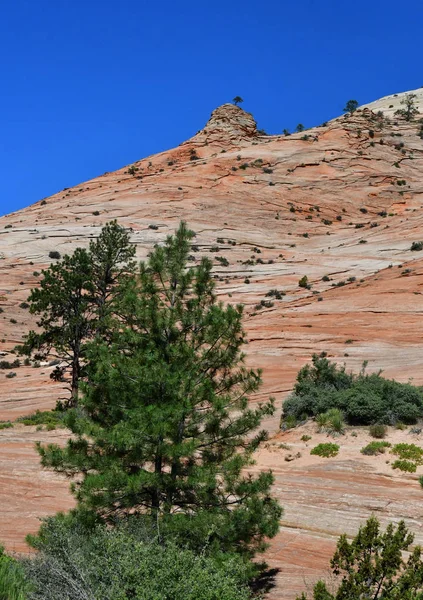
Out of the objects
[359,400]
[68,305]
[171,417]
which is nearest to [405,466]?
[359,400]

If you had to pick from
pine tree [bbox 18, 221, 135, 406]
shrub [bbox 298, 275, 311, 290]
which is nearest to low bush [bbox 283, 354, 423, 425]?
pine tree [bbox 18, 221, 135, 406]

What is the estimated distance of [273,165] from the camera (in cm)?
6372

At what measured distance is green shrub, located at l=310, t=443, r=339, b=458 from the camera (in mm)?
12789

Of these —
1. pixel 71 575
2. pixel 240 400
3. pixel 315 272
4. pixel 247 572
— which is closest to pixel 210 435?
pixel 240 400

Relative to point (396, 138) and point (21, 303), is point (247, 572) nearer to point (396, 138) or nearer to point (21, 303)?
point (21, 303)

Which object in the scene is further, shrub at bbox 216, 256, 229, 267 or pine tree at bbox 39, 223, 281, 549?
shrub at bbox 216, 256, 229, 267

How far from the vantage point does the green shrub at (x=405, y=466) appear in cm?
1151

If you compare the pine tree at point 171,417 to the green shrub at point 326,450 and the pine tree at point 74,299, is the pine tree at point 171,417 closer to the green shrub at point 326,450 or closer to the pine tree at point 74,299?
A: the green shrub at point 326,450

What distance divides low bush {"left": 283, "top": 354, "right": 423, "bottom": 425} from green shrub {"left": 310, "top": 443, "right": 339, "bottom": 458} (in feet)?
5.57

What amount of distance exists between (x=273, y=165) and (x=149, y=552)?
6065 centimetres

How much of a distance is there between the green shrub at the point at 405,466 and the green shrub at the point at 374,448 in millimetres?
699

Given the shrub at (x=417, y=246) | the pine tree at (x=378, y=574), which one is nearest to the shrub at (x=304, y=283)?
the shrub at (x=417, y=246)

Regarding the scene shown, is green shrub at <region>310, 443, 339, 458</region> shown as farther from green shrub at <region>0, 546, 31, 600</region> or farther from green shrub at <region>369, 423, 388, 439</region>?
green shrub at <region>0, 546, 31, 600</region>

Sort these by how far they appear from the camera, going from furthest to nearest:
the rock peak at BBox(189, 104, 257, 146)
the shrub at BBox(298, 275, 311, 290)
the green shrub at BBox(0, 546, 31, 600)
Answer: the rock peak at BBox(189, 104, 257, 146) → the shrub at BBox(298, 275, 311, 290) → the green shrub at BBox(0, 546, 31, 600)
